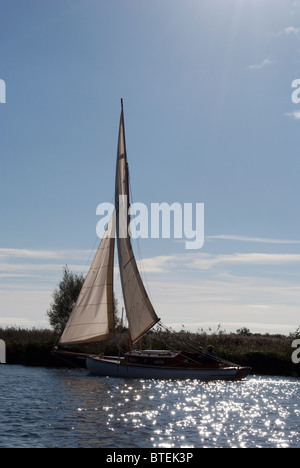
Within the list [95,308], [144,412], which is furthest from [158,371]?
[144,412]

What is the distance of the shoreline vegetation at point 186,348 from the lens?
1981 inches

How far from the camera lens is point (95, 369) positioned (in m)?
47.4

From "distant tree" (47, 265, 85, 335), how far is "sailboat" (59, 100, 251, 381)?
1652 cm

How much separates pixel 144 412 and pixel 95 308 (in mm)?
18066

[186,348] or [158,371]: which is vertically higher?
Answer: [186,348]

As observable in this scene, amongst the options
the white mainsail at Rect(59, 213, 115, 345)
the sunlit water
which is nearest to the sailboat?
the white mainsail at Rect(59, 213, 115, 345)

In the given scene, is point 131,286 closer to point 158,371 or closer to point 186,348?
point 158,371

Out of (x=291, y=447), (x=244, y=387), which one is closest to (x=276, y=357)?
(x=244, y=387)

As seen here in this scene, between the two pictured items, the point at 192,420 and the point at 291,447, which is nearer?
the point at 291,447

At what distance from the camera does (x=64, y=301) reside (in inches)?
2564

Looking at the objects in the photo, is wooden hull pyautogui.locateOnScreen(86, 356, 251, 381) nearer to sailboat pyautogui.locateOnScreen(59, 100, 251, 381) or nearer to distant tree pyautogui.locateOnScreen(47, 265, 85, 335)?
sailboat pyautogui.locateOnScreen(59, 100, 251, 381)
